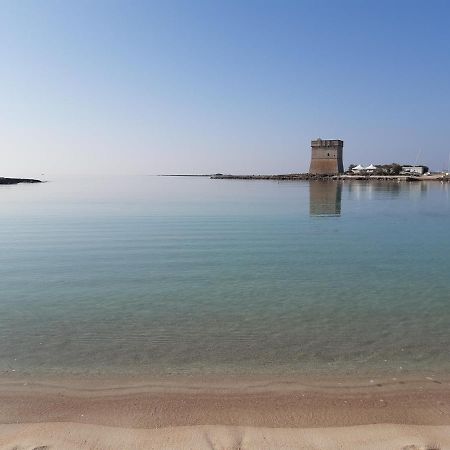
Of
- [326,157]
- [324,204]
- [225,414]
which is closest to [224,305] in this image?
[225,414]

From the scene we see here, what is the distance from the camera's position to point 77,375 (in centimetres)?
684

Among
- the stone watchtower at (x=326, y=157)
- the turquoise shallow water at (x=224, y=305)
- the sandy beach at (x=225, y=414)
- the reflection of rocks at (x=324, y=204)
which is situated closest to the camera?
the sandy beach at (x=225, y=414)

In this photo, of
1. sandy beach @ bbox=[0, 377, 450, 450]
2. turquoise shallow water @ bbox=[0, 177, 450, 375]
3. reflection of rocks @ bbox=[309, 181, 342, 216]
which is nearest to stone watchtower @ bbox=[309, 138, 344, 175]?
reflection of rocks @ bbox=[309, 181, 342, 216]

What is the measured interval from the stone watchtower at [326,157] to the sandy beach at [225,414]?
14349 centimetres

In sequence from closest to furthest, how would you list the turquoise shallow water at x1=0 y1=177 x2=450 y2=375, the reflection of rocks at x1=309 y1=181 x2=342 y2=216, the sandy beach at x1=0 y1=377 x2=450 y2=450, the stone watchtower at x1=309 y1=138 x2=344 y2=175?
the sandy beach at x1=0 y1=377 x2=450 y2=450
the turquoise shallow water at x1=0 y1=177 x2=450 y2=375
the reflection of rocks at x1=309 y1=181 x2=342 y2=216
the stone watchtower at x1=309 y1=138 x2=344 y2=175

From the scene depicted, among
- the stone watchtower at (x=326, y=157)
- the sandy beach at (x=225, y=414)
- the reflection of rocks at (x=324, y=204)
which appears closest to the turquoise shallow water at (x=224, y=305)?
the sandy beach at (x=225, y=414)

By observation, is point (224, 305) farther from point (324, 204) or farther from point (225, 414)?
point (324, 204)

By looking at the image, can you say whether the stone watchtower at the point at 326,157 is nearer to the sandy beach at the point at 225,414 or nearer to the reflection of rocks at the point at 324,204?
the reflection of rocks at the point at 324,204

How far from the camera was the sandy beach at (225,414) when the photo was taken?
495cm

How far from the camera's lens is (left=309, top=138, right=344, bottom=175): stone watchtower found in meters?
144

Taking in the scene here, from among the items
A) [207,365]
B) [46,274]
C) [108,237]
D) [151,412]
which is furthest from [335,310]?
[108,237]

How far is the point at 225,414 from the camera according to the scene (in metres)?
5.64

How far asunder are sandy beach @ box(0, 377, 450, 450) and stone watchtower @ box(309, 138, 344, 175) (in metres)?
143

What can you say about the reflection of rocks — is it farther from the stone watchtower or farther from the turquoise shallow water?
the stone watchtower
